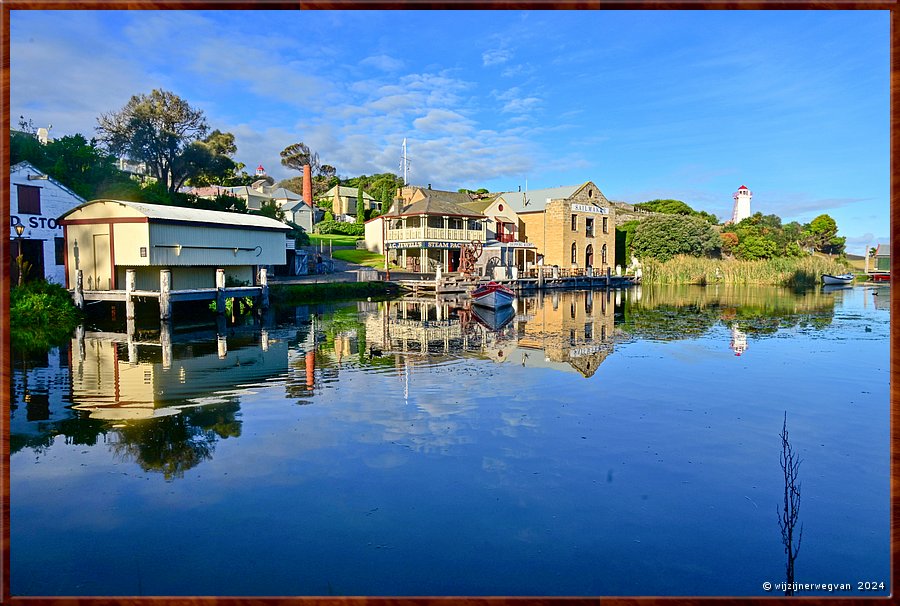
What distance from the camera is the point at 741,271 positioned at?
5772 cm

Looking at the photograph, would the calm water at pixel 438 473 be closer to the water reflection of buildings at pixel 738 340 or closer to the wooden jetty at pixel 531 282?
the water reflection of buildings at pixel 738 340

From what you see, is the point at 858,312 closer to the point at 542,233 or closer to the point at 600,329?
the point at 600,329

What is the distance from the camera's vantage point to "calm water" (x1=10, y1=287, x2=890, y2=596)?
518 cm

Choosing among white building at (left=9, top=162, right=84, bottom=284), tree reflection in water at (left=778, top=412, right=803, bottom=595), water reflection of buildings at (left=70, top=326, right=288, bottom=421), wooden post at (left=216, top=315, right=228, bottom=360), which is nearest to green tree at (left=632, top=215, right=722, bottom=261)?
wooden post at (left=216, top=315, right=228, bottom=360)

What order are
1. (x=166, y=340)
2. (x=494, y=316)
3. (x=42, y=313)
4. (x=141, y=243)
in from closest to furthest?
(x=166, y=340) < (x=42, y=313) < (x=141, y=243) < (x=494, y=316)

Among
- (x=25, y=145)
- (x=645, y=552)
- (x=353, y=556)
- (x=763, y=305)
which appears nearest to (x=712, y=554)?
(x=645, y=552)

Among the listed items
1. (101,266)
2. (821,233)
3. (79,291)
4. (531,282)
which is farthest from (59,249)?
(821,233)

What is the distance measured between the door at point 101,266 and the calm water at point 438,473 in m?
9.39

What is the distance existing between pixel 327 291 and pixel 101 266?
12.4 metres

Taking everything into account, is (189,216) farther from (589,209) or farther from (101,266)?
(589,209)

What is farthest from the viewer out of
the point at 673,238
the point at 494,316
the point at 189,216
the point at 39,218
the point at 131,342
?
the point at 673,238

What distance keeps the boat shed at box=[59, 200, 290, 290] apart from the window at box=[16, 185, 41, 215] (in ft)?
4.95

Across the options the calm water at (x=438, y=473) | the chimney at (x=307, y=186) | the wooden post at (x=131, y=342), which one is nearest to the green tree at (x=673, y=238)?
the chimney at (x=307, y=186)

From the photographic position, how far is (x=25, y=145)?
29.9 m
